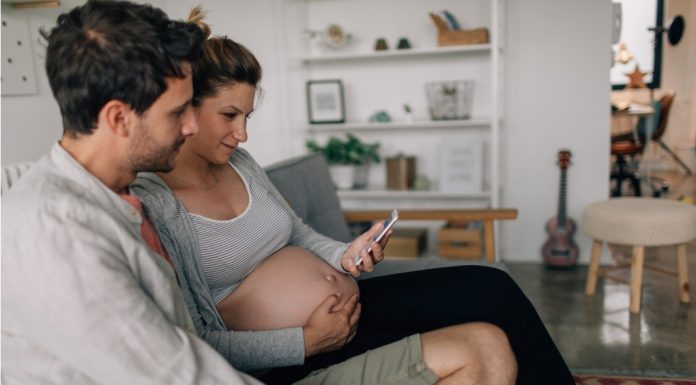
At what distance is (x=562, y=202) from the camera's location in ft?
11.0

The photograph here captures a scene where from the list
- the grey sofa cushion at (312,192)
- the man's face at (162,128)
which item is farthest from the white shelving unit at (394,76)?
the man's face at (162,128)

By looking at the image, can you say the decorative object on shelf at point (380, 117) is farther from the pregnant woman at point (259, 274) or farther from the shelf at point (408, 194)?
the pregnant woman at point (259, 274)

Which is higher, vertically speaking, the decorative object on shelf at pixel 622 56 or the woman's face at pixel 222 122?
the decorative object on shelf at pixel 622 56

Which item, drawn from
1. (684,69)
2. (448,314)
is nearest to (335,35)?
(448,314)

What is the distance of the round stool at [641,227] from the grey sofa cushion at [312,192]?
133 cm

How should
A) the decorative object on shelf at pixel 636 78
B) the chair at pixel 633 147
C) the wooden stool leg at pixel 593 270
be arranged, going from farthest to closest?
the decorative object on shelf at pixel 636 78 < the chair at pixel 633 147 < the wooden stool leg at pixel 593 270

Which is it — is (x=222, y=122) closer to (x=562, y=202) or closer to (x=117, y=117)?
(x=117, y=117)

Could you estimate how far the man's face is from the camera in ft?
3.01

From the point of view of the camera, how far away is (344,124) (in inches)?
140

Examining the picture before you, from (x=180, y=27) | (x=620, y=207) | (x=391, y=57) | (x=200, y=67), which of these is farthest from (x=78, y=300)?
(x=391, y=57)

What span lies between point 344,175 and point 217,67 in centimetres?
226

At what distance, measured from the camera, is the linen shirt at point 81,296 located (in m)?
0.78

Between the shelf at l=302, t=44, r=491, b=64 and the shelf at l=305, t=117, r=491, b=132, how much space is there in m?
0.39

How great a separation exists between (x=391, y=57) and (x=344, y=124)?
50 cm
